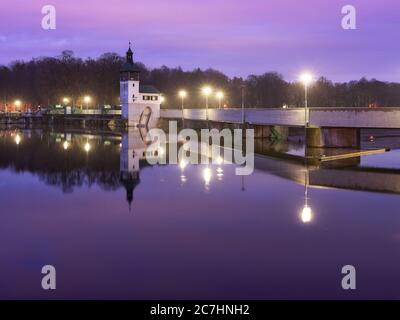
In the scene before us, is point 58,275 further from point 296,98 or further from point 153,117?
point 296,98

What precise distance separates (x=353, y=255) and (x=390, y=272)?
1.38m

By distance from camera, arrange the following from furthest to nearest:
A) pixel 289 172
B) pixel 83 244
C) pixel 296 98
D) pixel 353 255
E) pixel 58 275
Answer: pixel 296 98, pixel 289 172, pixel 83 244, pixel 353 255, pixel 58 275

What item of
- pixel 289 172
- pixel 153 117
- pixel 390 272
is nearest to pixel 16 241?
pixel 390 272

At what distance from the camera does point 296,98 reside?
136 m

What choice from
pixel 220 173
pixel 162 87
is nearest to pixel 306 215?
pixel 220 173

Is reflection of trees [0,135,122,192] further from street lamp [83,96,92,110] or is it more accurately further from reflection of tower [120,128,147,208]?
street lamp [83,96,92,110]

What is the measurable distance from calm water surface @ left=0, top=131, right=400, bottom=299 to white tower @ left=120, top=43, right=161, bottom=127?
60.2m

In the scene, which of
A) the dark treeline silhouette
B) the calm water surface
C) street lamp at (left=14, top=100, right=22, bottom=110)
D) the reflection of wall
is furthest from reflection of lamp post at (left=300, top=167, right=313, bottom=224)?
street lamp at (left=14, top=100, right=22, bottom=110)

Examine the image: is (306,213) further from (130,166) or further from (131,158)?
(131,158)

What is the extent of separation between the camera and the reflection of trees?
91.3 feet

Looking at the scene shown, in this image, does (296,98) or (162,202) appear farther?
(296,98)

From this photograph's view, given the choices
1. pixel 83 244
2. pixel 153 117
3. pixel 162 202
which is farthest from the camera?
pixel 153 117

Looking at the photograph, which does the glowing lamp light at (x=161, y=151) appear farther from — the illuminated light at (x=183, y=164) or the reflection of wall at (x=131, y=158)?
the illuminated light at (x=183, y=164)

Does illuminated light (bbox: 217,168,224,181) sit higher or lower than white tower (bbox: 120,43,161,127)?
lower
